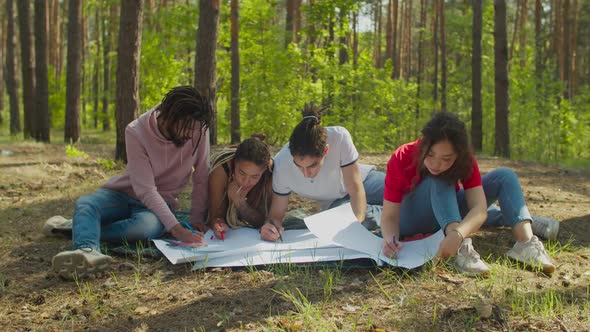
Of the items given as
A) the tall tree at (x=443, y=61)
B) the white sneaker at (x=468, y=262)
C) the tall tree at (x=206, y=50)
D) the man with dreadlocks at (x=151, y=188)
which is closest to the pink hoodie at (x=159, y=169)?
the man with dreadlocks at (x=151, y=188)

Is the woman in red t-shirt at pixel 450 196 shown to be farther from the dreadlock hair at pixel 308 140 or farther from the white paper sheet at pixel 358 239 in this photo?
the dreadlock hair at pixel 308 140

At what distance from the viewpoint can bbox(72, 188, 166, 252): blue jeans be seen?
10.9 feet

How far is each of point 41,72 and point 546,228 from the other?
31.8 feet

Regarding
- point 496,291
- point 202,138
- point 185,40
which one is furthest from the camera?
point 185,40

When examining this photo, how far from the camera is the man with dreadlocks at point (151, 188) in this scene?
125 inches

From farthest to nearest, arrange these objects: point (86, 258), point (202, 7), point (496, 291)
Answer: point (202, 7) < point (86, 258) < point (496, 291)

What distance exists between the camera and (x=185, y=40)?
12836 millimetres

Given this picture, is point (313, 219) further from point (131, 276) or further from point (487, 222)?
point (487, 222)

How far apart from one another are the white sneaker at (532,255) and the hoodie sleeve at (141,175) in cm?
205

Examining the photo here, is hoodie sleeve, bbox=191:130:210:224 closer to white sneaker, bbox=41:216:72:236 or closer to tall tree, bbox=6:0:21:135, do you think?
white sneaker, bbox=41:216:72:236

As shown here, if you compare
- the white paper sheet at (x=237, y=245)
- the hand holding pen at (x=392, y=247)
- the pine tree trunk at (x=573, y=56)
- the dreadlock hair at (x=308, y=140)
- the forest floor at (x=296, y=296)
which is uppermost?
the pine tree trunk at (x=573, y=56)

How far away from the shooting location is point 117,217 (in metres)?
3.58

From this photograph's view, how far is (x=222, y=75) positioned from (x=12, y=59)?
5861 mm

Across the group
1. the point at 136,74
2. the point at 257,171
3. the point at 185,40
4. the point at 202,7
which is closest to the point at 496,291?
the point at 257,171
